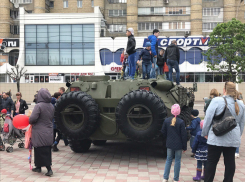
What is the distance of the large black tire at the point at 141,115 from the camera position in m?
7.46

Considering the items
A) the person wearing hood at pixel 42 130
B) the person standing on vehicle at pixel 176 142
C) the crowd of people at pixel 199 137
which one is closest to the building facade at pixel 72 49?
the crowd of people at pixel 199 137

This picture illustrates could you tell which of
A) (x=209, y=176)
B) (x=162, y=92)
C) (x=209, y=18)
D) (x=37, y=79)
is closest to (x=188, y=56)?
(x=209, y=18)

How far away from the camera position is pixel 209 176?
5219 mm

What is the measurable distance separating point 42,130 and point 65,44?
1400 inches

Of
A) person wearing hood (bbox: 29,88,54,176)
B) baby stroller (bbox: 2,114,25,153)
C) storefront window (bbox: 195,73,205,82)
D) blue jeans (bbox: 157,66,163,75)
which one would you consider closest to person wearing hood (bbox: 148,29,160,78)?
blue jeans (bbox: 157,66,163,75)

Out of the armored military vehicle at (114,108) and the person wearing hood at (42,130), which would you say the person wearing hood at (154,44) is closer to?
the armored military vehicle at (114,108)

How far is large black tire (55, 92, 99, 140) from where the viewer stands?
781 cm

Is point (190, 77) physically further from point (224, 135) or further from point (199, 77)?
point (224, 135)

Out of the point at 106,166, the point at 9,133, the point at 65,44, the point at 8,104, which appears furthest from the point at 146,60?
the point at 65,44

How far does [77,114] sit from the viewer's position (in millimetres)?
8312

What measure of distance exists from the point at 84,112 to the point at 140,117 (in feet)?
4.51

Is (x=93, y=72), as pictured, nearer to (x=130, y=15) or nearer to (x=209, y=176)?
(x=130, y=15)

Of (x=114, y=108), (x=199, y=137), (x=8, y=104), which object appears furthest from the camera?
(x=8, y=104)

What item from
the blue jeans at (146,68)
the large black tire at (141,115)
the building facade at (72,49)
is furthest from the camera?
the building facade at (72,49)
